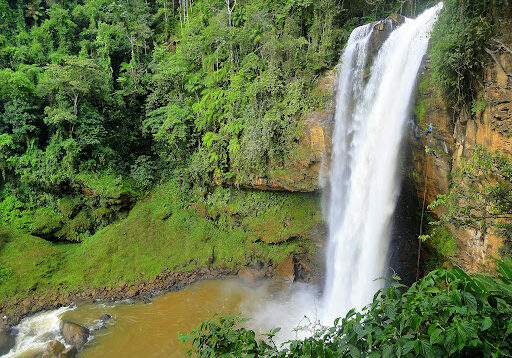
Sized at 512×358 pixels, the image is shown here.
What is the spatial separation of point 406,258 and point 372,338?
819 centimetres

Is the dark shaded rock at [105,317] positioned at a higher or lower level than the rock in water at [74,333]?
lower

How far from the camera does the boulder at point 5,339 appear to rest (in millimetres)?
8972

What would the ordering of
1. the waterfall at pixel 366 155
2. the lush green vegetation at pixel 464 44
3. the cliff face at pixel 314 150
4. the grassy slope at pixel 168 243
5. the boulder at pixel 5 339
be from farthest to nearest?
the grassy slope at pixel 168 243 < the cliff face at pixel 314 150 < the boulder at pixel 5 339 < the waterfall at pixel 366 155 < the lush green vegetation at pixel 464 44

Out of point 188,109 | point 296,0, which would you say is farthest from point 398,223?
point 188,109

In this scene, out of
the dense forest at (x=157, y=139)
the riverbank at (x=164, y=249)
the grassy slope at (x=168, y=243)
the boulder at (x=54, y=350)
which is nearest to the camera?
the boulder at (x=54, y=350)

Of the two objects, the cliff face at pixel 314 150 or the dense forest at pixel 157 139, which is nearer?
the cliff face at pixel 314 150

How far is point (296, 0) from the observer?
39.5ft

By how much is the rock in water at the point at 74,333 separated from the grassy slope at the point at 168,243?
7.41 feet

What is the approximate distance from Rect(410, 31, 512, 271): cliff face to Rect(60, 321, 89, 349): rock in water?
412 inches

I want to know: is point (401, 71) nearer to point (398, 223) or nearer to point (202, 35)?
point (398, 223)

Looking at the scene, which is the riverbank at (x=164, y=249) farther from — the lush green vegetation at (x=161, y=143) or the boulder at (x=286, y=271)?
the boulder at (x=286, y=271)

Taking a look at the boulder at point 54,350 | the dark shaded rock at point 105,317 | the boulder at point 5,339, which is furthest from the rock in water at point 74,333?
the boulder at point 5,339

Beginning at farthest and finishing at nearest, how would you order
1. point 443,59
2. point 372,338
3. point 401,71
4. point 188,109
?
1. point 188,109
2. point 401,71
3. point 443,59
4. point 372,338

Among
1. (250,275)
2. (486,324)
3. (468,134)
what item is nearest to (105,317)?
(250,275)
